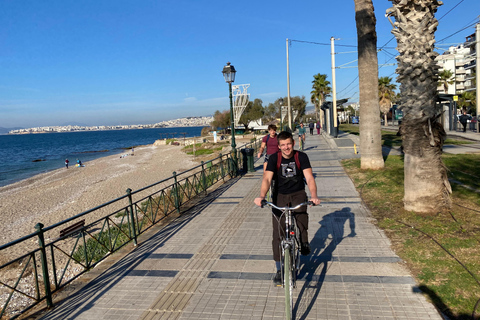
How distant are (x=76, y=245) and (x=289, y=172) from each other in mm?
5722

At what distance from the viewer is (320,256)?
541 cm

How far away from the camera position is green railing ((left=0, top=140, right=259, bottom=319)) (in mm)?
4508

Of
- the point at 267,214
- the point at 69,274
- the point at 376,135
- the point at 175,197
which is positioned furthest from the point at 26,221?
the point at 376,135

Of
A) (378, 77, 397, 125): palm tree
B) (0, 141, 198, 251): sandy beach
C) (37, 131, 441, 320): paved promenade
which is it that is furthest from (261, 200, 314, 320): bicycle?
(378, 77, 397, 125): palm tree

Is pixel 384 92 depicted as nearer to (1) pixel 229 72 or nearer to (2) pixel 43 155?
(1) pixel 229 72

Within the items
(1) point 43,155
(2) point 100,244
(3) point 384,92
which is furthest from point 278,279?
(1) point 43,155

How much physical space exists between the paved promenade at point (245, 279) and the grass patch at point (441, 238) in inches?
8.3

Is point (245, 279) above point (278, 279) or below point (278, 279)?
below

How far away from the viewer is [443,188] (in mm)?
6840

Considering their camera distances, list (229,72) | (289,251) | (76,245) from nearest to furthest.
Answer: (289,251), (76,245), (229,72)

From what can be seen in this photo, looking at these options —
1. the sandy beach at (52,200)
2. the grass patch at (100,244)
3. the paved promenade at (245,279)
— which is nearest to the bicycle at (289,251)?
the paved promenade at (245,279)

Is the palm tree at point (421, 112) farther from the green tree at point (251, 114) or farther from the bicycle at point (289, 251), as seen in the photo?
the green tree at point (251, 114)

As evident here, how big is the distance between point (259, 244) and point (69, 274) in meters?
5.55

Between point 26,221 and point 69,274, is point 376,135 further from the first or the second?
point 26,221
